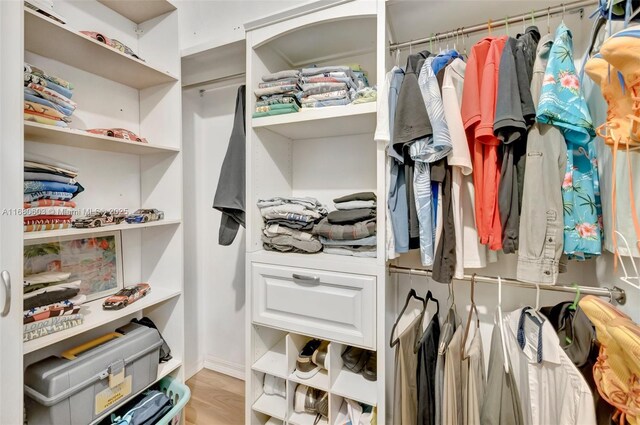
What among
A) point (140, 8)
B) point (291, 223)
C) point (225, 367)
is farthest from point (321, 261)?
point (140, 8)

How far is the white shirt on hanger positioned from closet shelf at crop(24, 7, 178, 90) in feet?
6.46

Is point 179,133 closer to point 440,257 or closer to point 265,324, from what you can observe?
point 265,324

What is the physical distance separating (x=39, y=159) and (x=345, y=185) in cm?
135

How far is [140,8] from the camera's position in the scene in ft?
4.94

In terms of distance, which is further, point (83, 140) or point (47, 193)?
point (83, 140)

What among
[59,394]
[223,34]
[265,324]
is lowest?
[59,394]

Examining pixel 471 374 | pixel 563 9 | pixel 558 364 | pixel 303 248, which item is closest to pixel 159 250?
pixel 303 248

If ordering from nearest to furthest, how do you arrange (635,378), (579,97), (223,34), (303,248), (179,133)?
(635,378), (579,97), (303,248), (179,133), (223,34)

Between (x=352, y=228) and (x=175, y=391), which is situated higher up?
(x=352, y=228)

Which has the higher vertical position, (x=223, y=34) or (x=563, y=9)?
(x=223, y=34)

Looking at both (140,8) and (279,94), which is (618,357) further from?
(140,8)

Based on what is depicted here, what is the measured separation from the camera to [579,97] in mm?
854

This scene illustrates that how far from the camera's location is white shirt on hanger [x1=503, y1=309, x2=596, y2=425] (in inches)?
33.7

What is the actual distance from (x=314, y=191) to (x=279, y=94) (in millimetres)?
549
